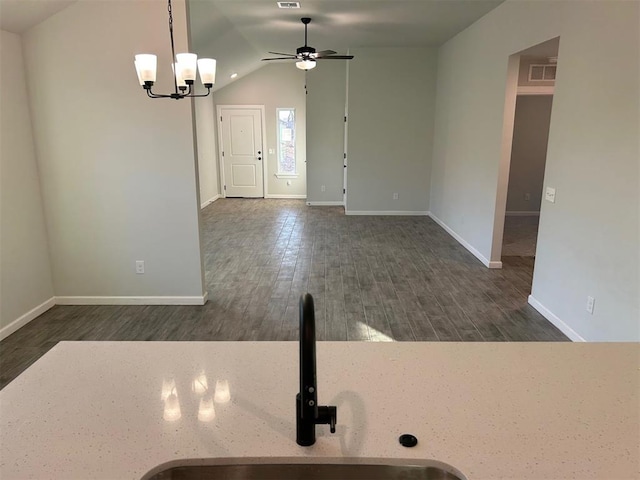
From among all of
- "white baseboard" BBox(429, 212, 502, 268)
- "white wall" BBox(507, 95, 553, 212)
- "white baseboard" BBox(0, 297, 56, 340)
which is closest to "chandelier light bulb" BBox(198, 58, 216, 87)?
"white baseboard" BBox(0, 297, 56, 340)

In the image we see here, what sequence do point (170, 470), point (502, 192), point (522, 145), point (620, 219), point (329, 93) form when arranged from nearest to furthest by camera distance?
1. point (170, 470)
2. point (620, 219)
3. point (502, 192)
4. point (522, 145)
5. point (329, 93)

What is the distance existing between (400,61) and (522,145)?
2.66 metres

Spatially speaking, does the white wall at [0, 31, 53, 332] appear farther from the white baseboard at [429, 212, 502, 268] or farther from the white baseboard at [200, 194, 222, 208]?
the white baseboard at [200, 194, 222, 208]

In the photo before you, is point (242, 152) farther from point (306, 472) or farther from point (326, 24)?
point (306, 472)

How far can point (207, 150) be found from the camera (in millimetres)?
9461

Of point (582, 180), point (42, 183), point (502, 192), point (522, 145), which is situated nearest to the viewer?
point (582, 180)

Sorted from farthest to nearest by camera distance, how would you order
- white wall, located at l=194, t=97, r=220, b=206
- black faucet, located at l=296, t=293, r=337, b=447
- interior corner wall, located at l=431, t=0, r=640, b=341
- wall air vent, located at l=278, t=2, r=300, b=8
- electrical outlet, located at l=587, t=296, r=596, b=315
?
white wall, located at l=194, t=97, r=220, b=206, wall air vent, located at l=278, t=2, r=300, b=8, electrical outlet, located at l=587, t=296, r=596, b=315, interior corner wall, located at l=431, t=0, r=640, b=341, black faucet, located at l=296, t=293, r=337, b=447

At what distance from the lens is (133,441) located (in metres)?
0.97

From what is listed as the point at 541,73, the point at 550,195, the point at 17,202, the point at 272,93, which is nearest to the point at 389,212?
the point at 541,73

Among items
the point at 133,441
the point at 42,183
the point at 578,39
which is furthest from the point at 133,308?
the point at 578,39

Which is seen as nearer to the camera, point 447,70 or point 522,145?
point 447,70

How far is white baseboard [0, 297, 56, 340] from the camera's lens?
3527 millimetres

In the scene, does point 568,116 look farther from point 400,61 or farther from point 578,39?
point 400,61

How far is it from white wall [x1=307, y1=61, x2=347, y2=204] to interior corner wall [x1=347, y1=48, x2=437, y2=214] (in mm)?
992
